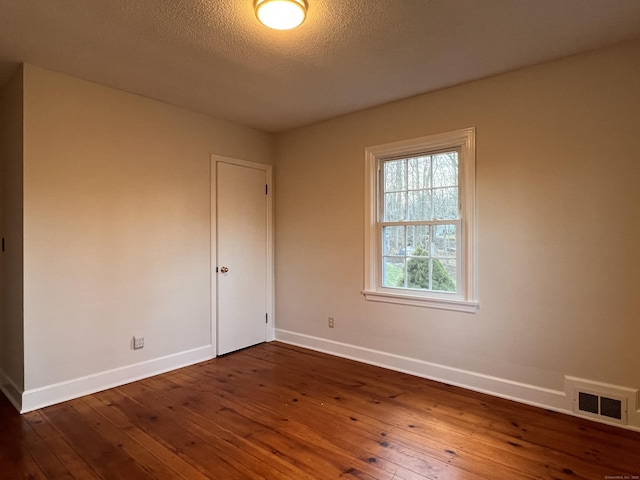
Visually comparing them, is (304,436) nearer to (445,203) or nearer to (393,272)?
(393,272)

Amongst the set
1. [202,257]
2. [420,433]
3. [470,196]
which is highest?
[470,196]

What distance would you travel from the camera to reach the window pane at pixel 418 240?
342cm

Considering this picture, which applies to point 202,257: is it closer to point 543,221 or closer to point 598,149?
point 543,221

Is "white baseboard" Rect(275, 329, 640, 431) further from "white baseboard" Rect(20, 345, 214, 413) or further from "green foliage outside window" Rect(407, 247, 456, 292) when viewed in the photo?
"white baseboard" Rect(20, 345, 214, 413)

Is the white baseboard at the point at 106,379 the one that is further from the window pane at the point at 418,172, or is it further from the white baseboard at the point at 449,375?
the window pane at the point at 418,172

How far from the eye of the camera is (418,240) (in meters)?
3.47

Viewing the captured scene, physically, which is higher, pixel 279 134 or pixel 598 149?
pixel 279 134

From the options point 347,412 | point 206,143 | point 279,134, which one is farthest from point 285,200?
point 347,412

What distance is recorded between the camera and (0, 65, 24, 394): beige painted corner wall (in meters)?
2.82

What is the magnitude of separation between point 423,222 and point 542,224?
3.12ft

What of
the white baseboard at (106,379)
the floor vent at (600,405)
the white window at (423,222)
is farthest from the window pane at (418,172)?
the white baseboard at (106,379)

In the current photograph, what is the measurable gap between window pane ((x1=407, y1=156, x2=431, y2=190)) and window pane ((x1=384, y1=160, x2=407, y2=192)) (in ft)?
0.21

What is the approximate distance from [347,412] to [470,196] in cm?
194

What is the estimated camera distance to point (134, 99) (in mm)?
3377
